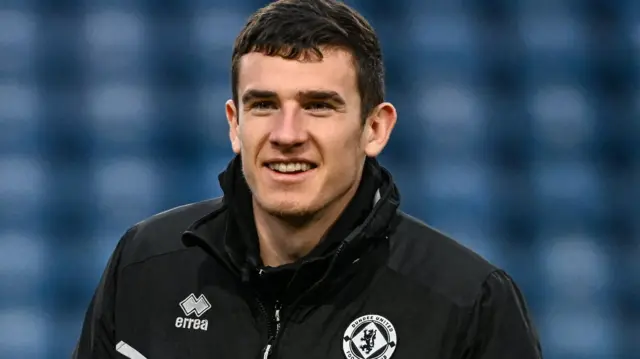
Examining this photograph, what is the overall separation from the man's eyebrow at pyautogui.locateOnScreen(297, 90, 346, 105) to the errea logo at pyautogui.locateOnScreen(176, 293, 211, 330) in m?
0.32

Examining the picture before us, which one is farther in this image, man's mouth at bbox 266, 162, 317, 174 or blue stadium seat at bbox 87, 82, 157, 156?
blue stadium seat at bbox 87, 82, 157, 156

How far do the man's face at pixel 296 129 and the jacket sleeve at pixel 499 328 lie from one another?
0.80 ft

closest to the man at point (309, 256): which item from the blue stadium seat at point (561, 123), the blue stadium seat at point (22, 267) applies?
the blue stadium seat at point (22, 267)

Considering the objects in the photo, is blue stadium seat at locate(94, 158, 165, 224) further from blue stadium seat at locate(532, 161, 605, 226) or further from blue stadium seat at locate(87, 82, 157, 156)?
blue stadium seat at locate(532, 161, 605, 226)

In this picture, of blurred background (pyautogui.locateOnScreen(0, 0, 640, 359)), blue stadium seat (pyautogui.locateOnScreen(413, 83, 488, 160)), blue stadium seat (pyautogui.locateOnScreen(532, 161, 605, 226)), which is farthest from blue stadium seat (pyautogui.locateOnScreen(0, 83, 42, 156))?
blue stadium seat (pyautogui.locateOnScreen(532, 161, 605, 226))

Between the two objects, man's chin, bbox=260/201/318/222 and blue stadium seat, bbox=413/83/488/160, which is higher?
man's chin, bbox=260/201/318/222

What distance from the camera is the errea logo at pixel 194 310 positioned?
1528 millimetres

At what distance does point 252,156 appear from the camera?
4.71ft

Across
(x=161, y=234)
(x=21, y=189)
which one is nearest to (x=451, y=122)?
(x=21, y=189)

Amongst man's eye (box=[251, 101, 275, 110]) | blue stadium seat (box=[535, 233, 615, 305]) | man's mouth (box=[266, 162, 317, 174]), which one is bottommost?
blue stadium seat (box=[535, 233, 615, 305])

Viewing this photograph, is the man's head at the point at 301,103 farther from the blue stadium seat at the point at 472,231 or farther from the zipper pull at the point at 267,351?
the blue stadium seat at the point at 472,231

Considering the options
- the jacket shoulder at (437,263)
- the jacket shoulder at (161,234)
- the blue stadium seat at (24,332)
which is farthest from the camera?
the blue stadium seat at (24,332)

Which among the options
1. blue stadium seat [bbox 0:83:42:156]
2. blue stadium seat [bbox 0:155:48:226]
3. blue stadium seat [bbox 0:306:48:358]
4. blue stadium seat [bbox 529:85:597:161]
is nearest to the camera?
blue stadium seat [bbox 0:306:48:358]

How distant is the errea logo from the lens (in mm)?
1528
